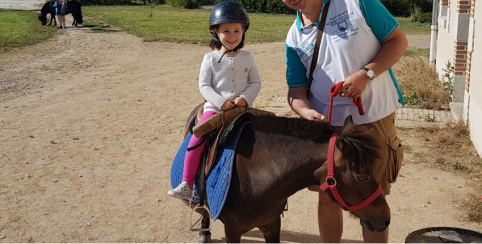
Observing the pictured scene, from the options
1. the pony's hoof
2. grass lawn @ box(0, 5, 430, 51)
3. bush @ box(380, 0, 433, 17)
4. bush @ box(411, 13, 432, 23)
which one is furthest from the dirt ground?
bush @ box(380, 0, 433, 17)

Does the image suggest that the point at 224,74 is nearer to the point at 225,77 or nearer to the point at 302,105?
the point at 225,77

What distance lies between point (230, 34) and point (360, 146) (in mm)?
1355

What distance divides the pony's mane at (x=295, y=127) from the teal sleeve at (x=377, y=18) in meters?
0.79

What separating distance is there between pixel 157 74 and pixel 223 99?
9.65m

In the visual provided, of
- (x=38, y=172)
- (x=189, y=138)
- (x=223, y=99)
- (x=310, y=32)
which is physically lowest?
(x=38, y=172)

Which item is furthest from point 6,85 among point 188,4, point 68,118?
point 188,4

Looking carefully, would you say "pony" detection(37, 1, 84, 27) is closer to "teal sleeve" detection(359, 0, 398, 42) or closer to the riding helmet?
the riding helmet

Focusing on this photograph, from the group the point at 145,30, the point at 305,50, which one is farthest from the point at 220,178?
the point at 145,30

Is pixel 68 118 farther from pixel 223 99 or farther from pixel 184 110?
pixel 223 99

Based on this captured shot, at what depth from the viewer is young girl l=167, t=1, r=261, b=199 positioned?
3.44 m

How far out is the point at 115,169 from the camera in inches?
247

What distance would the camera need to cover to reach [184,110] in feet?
30.2

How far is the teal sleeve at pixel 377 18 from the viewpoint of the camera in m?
3.17

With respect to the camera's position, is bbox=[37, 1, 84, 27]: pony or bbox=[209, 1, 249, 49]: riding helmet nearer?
bbox=[209, 1, 249, 49]: riding helmet
